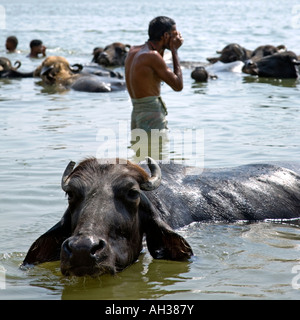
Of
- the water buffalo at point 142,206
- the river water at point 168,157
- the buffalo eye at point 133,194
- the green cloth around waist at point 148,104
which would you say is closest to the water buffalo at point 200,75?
the river water at point 168,157

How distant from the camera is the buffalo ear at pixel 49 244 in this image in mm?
5156

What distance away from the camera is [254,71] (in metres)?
17.7

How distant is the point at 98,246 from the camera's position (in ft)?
14.6

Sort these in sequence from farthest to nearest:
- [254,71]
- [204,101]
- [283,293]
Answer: [254,71] → [204,101] → [283,293]

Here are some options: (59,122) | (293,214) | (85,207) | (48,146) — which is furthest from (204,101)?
(85,207)

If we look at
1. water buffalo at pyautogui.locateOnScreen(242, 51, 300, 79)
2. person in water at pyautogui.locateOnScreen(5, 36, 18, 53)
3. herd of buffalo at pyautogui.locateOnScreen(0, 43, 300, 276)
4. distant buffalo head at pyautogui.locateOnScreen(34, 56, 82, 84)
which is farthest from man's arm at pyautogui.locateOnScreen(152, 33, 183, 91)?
person in water at pyautogui.locateOnScreen(5, 36, 18, 53)

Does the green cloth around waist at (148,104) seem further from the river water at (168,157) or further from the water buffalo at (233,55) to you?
the water buffalo at (233,55)

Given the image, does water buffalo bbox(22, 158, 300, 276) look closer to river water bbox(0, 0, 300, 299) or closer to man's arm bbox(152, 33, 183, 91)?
river water bbox(0, 0, 300, 299)

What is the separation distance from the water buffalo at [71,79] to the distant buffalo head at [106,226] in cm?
1040

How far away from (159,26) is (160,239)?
4447mm

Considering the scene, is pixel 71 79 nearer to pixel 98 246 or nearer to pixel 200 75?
pixel 200 75

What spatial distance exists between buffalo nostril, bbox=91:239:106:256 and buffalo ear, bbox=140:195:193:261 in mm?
681
